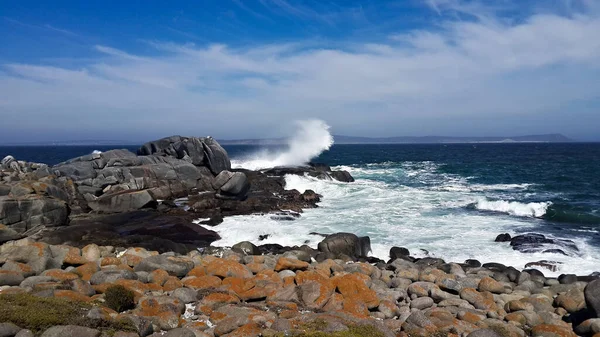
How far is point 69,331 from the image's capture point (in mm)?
6941

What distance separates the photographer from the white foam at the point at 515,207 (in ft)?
91.9

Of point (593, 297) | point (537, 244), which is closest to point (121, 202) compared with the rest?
point (537, 244)

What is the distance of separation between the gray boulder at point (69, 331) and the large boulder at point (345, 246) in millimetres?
11854

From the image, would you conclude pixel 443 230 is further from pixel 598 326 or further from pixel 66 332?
pixel 66 332

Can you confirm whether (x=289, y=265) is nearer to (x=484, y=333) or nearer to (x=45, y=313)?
(x=484, y=333)

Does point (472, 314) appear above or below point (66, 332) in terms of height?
below

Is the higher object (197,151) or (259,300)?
(197,151)

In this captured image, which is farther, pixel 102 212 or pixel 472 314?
pixel 102 212

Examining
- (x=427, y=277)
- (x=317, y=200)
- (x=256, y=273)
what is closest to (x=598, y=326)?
(x=427, y=277)

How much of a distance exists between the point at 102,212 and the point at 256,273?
19166mm

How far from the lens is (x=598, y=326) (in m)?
8.94

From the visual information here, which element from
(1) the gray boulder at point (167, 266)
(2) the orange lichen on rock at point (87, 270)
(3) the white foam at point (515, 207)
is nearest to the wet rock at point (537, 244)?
(3) the white foam at point (515, 207)

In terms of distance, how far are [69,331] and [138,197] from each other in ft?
75.1

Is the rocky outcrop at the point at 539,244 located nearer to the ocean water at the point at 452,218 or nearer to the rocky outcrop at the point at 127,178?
the ocean water at the point at 452,218
